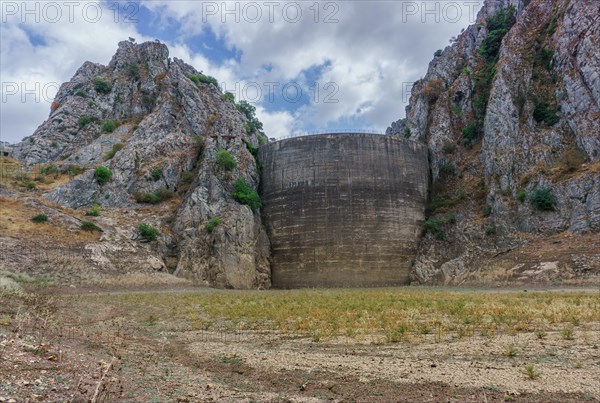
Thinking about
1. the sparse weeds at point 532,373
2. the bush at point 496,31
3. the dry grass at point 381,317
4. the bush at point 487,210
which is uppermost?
the bush at point 496,31

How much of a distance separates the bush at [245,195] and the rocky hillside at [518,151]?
17167 mm

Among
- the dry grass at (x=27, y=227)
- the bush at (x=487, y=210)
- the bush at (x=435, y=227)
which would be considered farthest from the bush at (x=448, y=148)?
the dry grass at (x=27, y=227)

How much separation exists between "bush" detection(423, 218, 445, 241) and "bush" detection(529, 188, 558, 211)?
8.64 meters

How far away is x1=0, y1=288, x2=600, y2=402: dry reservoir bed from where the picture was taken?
8.02 meters

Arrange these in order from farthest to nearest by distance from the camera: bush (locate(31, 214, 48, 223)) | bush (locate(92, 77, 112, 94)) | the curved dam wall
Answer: bush (locate(92, 77, 112, 94)) < the curved dam wall < bush (locate(31, 214, 48, 223))

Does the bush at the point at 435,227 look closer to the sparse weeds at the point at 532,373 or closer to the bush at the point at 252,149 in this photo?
the bush at the point at 252,149

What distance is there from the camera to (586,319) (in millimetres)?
15672

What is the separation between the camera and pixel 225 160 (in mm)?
49750

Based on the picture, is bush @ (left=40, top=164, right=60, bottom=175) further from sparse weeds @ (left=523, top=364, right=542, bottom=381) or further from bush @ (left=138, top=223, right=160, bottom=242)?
sparse weeds @ (left=523, top=364, right=542, bottom=381)

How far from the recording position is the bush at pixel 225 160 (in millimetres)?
49812

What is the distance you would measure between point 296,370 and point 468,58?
202 feet

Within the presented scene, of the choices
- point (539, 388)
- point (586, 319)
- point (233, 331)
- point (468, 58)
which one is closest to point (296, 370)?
point (539, 388)

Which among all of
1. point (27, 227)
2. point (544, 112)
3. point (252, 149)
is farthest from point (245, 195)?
point (544, 112)

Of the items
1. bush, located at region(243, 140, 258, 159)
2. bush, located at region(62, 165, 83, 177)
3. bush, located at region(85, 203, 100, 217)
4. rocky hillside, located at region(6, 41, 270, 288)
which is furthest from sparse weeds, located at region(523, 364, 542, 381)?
bush, located at region(62, 165, 83, 177)
